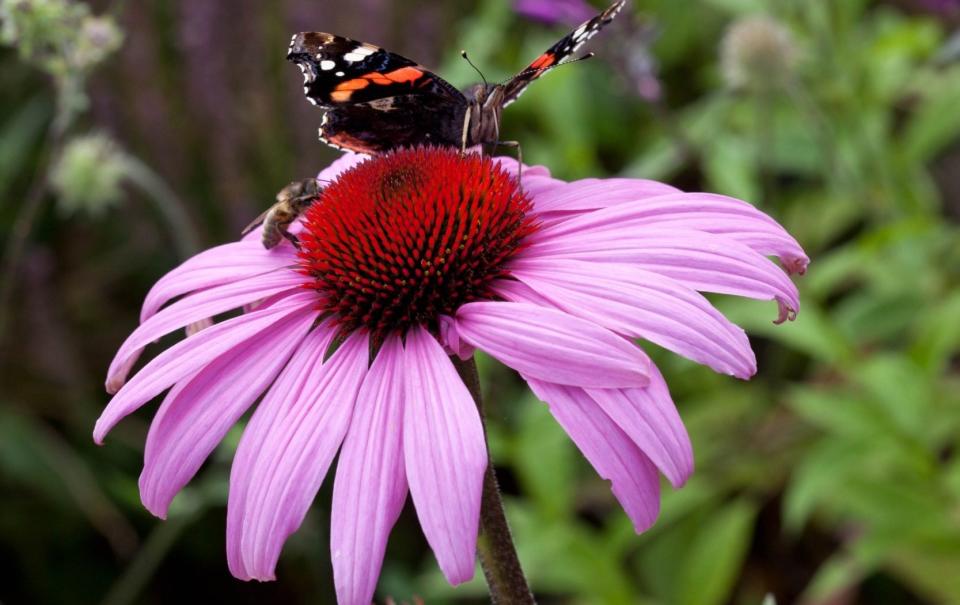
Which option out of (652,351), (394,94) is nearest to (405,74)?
(394,94)

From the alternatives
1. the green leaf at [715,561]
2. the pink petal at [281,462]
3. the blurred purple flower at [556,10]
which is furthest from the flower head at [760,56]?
the pink petal at [281,462]

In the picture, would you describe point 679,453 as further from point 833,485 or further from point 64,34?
point 833,485

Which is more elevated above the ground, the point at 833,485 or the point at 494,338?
the point at 494,338

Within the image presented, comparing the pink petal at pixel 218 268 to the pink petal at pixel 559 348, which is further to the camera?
the pink petal at pixel 218 268

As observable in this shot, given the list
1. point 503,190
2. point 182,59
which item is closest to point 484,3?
point 182,59

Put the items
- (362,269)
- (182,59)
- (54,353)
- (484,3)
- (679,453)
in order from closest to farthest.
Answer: (679,453), (362,269), (54,353), (182,59), (484,3)

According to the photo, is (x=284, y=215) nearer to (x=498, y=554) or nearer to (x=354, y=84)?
(x=354, y=84)

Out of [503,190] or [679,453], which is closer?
[679,453]

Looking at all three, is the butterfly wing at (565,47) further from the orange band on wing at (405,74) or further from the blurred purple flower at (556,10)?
the blurred purple flower at (556,10)
